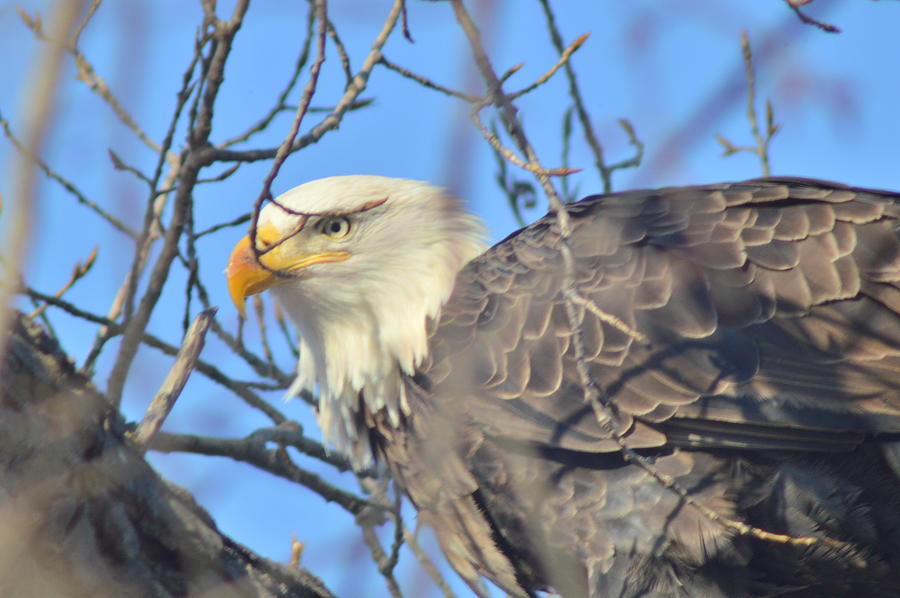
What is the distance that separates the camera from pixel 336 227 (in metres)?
4.14

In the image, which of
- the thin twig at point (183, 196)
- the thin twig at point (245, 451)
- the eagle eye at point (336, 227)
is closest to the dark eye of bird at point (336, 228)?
the eagle eye at point (336, 227)

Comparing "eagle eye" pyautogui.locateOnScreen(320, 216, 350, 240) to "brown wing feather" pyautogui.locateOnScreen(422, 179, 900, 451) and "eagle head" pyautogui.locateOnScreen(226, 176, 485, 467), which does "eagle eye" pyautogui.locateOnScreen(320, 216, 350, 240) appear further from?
"brown wing feather" pyautogui.locateOnScreen(422, 179, 900, 451)

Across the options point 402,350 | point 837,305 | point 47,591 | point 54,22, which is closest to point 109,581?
point 47,591

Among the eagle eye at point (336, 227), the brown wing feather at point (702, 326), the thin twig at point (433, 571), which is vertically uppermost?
the eagle eye at point (336, 227)

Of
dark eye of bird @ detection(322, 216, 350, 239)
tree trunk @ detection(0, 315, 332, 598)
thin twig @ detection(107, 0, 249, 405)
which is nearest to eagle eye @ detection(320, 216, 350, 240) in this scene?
dark eye of bird @ detection(322, 216, 350, 239)

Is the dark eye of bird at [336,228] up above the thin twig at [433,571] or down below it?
above

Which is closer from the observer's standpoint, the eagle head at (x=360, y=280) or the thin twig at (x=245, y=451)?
the thin twig at (x=245, y=451)

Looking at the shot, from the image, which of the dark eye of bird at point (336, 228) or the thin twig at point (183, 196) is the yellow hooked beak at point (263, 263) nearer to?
the dark eye of bird at point (336, 228)

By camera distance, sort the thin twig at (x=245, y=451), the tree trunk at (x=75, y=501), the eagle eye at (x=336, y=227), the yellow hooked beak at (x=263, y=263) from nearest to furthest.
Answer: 1. the tree trunk at (x=75, y=501)
2. the thin twig at (x=245, y=451)
3. the yellow hooked beak at (x=263, y=263)
4. the eagle eye at (x=336, y=227)

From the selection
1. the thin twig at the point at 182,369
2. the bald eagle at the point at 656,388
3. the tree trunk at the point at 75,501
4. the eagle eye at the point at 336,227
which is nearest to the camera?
the tree trunk at the point at 75,501

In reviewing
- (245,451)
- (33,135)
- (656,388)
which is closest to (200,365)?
(245,451)

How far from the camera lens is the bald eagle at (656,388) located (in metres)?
3.40

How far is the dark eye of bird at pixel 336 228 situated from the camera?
13.5ft

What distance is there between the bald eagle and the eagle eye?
0.08ft
